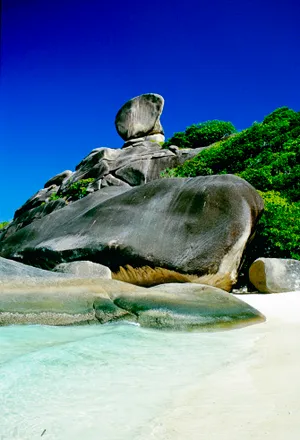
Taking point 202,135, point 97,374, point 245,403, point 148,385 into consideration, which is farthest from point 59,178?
point 245,403

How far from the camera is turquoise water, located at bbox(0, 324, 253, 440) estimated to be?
1739mm

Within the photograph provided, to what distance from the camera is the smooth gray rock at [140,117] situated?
24.4 meters

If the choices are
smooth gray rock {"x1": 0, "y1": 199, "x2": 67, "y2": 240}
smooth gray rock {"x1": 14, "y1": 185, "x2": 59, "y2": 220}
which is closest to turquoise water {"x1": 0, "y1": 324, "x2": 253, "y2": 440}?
smooth gray rock {"x1": 0, "y1": 199, "x2": 67, "y2": 240}

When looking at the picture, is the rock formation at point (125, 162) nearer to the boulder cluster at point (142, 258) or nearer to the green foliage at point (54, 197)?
the green foliage at point (54, 197)

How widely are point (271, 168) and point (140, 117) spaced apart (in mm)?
12969

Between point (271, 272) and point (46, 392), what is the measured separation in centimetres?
549

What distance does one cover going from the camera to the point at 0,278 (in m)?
4.68

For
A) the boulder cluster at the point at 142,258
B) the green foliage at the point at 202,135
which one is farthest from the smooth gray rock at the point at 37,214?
the green foliage at the point at 202,135

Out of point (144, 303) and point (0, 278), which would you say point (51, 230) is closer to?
point (0, 278)

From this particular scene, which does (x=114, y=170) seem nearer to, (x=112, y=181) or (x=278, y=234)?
(x=112, y=181)

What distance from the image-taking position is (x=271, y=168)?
42.8ft

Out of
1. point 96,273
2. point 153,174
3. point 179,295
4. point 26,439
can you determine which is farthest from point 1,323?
point 153,174

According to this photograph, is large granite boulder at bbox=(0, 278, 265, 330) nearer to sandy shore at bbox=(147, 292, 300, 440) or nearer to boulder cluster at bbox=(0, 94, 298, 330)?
boulder cluster at bbox=(0, 94, 298, 330)

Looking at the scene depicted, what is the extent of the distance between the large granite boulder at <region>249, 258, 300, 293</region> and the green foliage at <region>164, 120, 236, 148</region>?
52.5 feet
